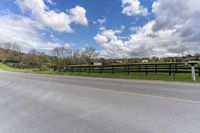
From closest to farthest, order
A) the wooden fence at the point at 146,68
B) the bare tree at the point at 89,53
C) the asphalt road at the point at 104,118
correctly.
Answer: the asphalt road at the point at 104,118 → the wooden fence at the point at 146,68 → the bare tree at the point at 89,53

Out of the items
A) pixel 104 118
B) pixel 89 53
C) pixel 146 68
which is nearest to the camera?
pixel 104 118

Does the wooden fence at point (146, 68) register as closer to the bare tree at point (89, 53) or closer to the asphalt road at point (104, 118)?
the asphalt road at point (104, 118)

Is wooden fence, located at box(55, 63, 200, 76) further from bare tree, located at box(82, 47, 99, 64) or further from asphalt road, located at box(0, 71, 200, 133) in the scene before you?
bare tree, located at box(82, 47, 99, 64)

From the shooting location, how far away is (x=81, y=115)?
18.0ft

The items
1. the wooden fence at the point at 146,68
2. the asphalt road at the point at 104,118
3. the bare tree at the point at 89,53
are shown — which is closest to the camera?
the asphalt road at the point at 104,118

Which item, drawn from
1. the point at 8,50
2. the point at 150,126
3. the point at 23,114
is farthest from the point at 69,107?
the point at 8,50

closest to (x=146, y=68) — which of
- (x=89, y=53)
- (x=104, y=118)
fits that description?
(x=104, y=118)

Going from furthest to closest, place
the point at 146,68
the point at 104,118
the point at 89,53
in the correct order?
the point at 89,53 < the point at 146,68 < the point at 104,118

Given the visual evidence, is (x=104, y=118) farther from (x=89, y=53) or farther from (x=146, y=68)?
(x=89, y=53)

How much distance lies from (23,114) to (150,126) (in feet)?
13.4

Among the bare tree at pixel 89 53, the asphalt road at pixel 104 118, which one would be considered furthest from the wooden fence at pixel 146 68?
the bare tree at pixel 89 53

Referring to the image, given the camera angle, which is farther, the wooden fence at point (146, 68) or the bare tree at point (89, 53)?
the bare tree at point (89, 53)

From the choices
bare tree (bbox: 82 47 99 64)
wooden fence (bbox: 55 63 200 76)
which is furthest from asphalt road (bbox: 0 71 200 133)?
bare tree (bbox: 82 47 99 64)

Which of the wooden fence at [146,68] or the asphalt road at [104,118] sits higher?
the wooden fence at [146,68]
